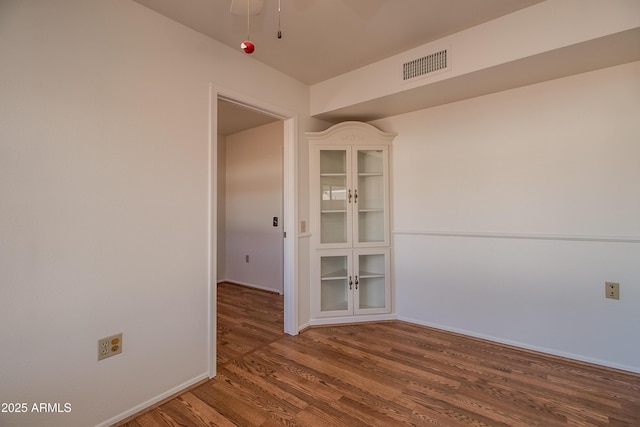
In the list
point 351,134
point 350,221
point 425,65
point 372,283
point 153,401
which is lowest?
point 153,401

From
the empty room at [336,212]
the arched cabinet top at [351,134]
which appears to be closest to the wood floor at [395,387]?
the empty room at [336,212]

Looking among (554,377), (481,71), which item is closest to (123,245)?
(481,71)

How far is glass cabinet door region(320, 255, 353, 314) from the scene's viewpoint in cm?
302

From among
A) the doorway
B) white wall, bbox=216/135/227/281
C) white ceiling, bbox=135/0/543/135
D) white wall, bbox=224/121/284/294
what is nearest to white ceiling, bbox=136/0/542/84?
white ceiling, bbox=135/0/543/135

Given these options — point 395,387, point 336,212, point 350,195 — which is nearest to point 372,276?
point 336,212

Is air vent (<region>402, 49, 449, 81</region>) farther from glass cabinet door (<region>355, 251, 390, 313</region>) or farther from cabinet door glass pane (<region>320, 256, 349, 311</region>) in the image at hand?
cabinet door glass pane (<region>320, 256, 349, 311</region>)

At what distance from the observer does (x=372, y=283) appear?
3162 millimetres

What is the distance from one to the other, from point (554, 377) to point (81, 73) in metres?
3.50

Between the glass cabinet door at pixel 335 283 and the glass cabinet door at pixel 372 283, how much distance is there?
0.11m

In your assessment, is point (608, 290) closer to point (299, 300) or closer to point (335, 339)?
point (335, 339)

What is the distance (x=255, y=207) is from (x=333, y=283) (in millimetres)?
1999

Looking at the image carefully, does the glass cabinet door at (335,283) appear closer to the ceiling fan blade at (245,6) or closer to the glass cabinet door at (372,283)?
the glass cabinet door at (372,283)

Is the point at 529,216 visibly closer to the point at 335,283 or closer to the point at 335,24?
the point at 335,283

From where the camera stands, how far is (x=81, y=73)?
1.50 m
